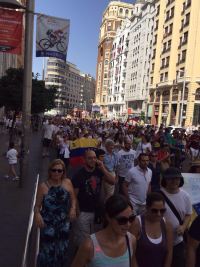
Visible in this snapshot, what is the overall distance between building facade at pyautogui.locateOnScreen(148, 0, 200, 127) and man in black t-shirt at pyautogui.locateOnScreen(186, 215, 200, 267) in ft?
156

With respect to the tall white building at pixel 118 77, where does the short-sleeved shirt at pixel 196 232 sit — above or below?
below

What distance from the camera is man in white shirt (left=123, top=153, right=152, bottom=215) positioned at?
6.10 m

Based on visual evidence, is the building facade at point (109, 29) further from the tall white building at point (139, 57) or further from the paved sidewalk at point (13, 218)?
the paved sidewalk at point (13, 218)

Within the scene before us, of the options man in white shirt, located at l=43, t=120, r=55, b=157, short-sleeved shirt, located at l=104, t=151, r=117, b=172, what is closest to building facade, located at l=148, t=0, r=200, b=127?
man in white shirt, located at l=43, t=120, r=55, b=157

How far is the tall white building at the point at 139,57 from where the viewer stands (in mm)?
80094

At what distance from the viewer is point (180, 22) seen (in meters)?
60.6

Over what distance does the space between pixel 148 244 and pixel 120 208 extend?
922 millimetres

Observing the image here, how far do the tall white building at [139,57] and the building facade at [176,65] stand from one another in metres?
7.56

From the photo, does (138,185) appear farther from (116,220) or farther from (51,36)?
(51,36)

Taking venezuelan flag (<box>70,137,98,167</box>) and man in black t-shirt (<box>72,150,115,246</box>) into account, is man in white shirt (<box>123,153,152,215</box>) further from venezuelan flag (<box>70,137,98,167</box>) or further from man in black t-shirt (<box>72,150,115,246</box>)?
venezuelan flag (<box>70,137,98,167</box>)

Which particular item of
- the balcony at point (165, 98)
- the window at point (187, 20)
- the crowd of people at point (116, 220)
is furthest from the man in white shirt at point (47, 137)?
the balcony at point (165, 98)

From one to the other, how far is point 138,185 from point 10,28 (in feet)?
21.6

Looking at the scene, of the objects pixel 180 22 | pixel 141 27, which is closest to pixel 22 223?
pixel 180 22

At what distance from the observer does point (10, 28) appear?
10789mm
